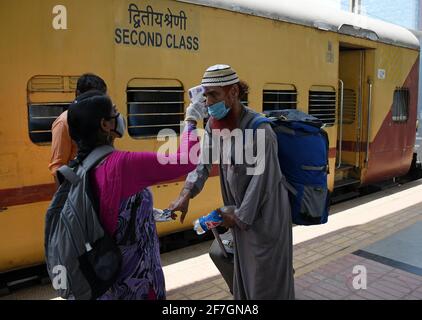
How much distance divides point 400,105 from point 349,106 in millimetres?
1311

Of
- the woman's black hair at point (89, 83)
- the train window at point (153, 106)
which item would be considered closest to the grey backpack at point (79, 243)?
the woman's black hair at point (89, 83)

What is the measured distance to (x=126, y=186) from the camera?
1.76 metres

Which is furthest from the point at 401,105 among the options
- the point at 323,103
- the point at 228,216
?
the point at 228,216

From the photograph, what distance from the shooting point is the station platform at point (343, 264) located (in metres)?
3.51

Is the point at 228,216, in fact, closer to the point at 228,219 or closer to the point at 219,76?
the point at 228,219

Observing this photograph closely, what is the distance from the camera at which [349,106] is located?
7.56 meters

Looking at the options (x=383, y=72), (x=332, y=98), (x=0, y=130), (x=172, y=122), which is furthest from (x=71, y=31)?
(x=383, y=72)

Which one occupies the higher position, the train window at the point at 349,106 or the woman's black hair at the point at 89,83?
the woman's black hair at the point at 89,83

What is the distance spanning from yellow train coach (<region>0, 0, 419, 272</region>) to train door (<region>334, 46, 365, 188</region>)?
0.92 feet

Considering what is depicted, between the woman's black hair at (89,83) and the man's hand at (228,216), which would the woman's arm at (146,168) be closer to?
the man's hand at (228,216)

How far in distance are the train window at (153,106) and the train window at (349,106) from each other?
393 centimetres

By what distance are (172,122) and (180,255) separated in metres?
1.32

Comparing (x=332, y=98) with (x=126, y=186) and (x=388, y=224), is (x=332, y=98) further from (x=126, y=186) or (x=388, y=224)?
(x=126, y=186)

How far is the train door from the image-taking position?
24.1 feet
